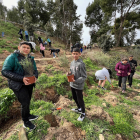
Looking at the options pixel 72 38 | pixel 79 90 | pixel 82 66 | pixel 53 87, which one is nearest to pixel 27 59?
pixel 82 66

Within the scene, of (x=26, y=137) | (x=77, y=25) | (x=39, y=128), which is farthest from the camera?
(x=77, y=25)

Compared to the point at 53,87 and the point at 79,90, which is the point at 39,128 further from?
the point at 53,87

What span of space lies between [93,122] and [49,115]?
1.21 m

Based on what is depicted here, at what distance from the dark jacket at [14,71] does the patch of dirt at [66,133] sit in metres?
1.23

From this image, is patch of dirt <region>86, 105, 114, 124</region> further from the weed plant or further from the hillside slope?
the weed plant

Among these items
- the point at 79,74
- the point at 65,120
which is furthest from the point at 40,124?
the point at 79,74

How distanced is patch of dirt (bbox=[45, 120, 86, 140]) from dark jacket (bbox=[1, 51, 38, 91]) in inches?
48.4

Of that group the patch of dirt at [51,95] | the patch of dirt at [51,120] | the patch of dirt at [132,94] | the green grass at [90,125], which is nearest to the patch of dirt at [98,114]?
the green grass at [90,125]

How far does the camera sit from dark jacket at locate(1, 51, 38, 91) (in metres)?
1.35

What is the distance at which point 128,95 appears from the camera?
3965 mm

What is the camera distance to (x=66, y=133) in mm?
1824

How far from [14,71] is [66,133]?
1.70m

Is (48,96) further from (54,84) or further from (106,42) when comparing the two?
(106,42)

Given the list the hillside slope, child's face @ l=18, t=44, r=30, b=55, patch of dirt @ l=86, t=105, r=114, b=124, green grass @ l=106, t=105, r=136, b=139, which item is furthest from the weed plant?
child's face @ l=18, t=44, r=30, b=55
